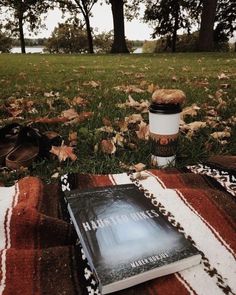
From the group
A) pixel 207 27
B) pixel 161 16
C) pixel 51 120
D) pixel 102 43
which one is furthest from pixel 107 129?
pixel 102 43

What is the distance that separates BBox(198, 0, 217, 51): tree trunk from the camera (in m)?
15.7

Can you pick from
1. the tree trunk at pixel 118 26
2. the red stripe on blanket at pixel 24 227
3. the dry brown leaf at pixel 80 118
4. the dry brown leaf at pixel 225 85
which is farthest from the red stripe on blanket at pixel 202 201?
the tree trunk at pixel 118 26

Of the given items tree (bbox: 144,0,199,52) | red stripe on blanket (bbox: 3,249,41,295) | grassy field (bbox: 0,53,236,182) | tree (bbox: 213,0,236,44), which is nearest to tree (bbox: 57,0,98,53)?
tree (bbox: 144,0,199,52)

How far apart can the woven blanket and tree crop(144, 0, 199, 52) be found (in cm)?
2270

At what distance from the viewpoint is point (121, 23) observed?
18016mm

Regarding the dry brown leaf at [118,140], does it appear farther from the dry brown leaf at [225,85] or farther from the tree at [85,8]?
the tree at [85,8]

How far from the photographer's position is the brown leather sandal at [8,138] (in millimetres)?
2096

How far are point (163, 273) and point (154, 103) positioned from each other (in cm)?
98

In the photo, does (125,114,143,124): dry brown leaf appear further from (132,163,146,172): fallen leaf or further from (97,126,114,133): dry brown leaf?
(132,163,146,172): fallen leaf

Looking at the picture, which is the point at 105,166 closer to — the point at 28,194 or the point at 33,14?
the point at 28,194

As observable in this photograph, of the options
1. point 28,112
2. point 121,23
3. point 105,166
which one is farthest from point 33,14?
point 105,166

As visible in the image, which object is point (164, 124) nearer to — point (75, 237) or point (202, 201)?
point (202, 201)

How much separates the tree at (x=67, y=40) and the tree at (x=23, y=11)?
8.08 metres

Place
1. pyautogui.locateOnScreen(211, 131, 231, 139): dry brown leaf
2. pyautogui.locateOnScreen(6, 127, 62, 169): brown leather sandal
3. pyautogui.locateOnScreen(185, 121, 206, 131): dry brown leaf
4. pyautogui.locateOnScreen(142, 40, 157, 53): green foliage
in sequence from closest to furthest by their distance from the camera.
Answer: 1. pyautogui.locateOnScreen(6, 127, 62, 169): brown leather sandal
2. pyautogui.locateOnScreen(211, 131, 231, 139): dry brown leaf
3. pyautogui.locateOnScreen(185, 121, 206, 131): dry brown leaf
4. pyautogui.locateOnScreen(142, 40, 157, 53): green foliage
